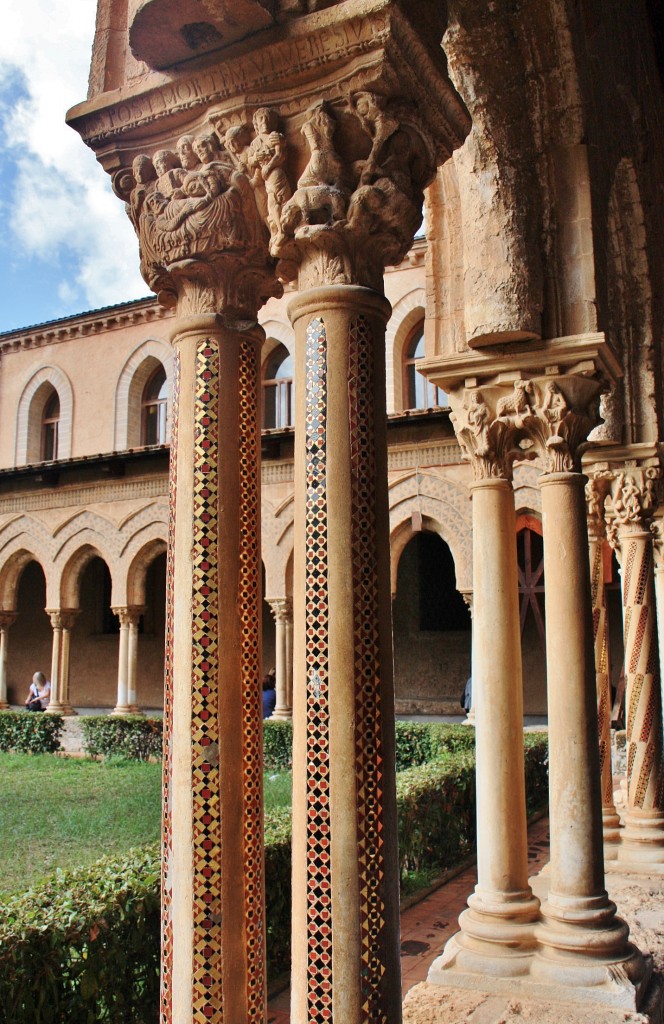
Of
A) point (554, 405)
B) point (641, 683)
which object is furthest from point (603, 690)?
point (554, 405)

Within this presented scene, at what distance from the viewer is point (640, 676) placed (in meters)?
6.83

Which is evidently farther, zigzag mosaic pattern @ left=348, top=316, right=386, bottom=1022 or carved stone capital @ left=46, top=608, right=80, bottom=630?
carved stone capital @ left=46, top=608, right=80, bottom=630

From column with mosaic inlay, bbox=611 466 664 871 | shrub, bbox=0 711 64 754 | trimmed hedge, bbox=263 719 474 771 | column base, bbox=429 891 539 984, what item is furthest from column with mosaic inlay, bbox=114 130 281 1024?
shrub, bbox=0 711 64 754

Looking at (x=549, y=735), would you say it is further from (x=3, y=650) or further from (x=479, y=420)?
(x=3, y=650)

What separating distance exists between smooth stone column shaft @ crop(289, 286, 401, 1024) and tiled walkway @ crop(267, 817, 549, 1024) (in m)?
2.39

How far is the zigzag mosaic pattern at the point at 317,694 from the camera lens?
2.33m

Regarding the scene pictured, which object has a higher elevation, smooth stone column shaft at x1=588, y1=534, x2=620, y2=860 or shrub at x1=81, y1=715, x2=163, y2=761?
smooth stone column shaft at x1=588, y1=534, x2=620, y2=860

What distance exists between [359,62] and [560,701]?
312 centimetres

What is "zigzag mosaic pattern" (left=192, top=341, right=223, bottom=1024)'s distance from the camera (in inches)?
94.0

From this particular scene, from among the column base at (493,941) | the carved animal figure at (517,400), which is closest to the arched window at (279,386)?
the carved animal figure at (517,400)

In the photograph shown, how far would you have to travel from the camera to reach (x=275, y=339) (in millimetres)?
18641

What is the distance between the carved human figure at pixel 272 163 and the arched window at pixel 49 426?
20.8m

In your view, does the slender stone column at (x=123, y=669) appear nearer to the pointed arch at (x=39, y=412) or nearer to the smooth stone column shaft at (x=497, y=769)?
the pointed arch at (x=39, y=412)

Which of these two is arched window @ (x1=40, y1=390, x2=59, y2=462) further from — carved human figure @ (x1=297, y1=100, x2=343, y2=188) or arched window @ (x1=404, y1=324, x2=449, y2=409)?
carved human figure @ (x1=297, y1=100, x2=343, y2=188)
